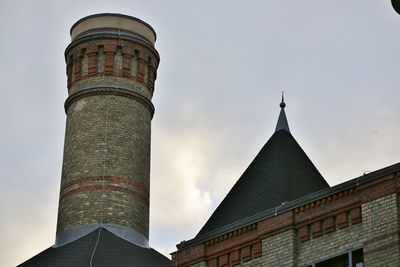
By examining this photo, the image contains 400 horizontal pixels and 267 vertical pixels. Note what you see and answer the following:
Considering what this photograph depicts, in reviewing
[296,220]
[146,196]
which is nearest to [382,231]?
[296,220]

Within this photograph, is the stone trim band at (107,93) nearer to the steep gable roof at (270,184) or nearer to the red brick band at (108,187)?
the red brick band at (108,187)

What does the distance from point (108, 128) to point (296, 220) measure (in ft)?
59.9

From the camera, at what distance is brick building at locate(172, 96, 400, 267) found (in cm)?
3650

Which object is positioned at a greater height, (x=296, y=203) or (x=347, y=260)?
(x=296, y=203)

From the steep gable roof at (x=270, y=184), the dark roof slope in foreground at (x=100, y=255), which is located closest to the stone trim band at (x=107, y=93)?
the dark roof slope in foreground at (x=100, y=255)

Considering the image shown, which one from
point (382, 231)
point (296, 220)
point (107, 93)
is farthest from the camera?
point (107, 93)

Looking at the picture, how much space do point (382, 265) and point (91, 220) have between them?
800 inches

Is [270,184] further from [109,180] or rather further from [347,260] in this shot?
[109,180]

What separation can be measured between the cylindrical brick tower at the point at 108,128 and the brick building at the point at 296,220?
1109cm

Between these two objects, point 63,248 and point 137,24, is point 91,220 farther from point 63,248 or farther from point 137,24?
point 137,24

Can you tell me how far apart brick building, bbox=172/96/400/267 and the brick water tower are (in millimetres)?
9589

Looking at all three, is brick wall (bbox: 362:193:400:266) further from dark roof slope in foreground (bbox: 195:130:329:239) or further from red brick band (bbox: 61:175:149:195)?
red brick band (bbox: 61:175:149:195)

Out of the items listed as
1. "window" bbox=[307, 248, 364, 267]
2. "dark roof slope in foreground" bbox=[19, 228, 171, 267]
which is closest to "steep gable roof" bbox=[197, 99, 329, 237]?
"window" bbox=[307, 248, 364, 267]

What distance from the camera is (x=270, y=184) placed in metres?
42.7
